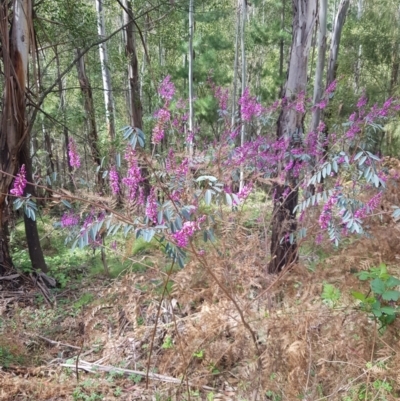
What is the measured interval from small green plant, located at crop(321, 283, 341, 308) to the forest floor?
0.01 metres

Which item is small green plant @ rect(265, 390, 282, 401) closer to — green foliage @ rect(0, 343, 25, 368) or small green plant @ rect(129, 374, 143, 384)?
small green plant @ rect(129, 374, 143, 384)

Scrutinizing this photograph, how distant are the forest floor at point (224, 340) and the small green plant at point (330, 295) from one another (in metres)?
0.01

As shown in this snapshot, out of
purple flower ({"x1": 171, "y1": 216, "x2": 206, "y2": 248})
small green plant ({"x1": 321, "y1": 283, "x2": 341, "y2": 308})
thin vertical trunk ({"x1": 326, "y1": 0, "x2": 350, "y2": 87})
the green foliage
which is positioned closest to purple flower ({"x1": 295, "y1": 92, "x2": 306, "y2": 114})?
small green plant ({"x1": 321, "y1": 283, "x2": 341, "y2": 308})

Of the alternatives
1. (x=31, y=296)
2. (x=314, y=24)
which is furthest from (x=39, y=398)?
(x=314, y=24)

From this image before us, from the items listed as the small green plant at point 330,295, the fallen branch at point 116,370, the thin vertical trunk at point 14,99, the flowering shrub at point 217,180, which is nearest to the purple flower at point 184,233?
the flowering shrub at point 217,180

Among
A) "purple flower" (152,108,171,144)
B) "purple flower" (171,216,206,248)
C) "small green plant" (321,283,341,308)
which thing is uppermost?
"purple flower" (152,108,171,144)

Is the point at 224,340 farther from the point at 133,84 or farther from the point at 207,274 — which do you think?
the point at 133,84

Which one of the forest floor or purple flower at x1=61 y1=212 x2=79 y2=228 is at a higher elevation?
purple flower at x1=61 y1=212 x2=79 y2=228

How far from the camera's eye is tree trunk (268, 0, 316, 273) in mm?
2967

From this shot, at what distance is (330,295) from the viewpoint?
2535 mm

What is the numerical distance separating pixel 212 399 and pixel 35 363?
135 centimetres

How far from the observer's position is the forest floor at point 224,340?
5.94 ft

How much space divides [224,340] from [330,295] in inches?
33.1

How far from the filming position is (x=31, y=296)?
3633mm
